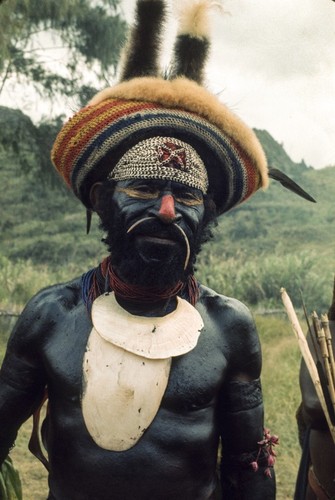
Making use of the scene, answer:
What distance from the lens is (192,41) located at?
8.50 feet

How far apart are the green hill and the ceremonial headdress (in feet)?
25.2

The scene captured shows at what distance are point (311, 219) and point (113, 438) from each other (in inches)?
423

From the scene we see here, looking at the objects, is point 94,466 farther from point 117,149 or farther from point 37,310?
point 117,149

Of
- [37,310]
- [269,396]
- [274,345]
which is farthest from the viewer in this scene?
[274,345]

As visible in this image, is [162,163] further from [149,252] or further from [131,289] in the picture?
[131,289]

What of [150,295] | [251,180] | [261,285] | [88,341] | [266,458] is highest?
[251,180]

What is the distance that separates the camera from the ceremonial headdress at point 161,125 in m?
2.43

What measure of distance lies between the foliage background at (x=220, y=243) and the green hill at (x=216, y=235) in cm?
1

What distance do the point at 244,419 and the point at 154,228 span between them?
0.71m

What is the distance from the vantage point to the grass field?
6.03m

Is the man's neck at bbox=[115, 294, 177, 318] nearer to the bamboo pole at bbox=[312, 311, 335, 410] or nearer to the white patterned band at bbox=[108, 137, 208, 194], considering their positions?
the white patterned band at bbox=[108, 137, 208, 194]

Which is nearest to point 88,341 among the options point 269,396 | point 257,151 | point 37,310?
point 37,310

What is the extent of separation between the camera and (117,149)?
2490mm

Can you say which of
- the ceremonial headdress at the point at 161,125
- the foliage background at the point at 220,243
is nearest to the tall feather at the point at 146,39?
the ceremonial headdress at the point at 161,125
